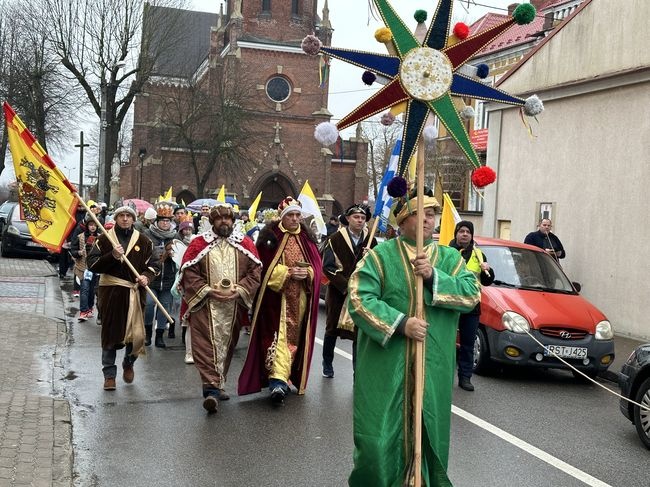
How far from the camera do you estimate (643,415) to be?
7.24 m

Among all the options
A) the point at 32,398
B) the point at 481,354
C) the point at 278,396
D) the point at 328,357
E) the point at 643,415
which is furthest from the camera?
the point at 481,354

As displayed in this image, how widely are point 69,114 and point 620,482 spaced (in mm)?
44575

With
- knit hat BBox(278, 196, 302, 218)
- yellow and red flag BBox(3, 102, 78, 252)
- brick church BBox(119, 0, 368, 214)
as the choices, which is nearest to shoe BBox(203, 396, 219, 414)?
knit hat BBox(278, 196, 302, 218)

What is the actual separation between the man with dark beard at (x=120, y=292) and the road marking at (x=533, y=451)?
3370 mm

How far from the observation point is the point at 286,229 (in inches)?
342

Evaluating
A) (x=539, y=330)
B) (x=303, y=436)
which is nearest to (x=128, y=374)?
(x=303, y=436)

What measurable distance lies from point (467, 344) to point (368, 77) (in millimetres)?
5016

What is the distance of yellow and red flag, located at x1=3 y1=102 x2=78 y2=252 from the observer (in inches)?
326

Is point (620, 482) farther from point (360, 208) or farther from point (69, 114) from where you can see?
point (69, 114)

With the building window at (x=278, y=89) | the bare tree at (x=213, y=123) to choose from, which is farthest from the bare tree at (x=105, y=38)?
the building window at (x=278, y=89)

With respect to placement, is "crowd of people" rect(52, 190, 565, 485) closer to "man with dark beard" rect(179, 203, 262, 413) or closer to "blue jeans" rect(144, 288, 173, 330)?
"man with dark beard" rect(179, 203, 262, 413)

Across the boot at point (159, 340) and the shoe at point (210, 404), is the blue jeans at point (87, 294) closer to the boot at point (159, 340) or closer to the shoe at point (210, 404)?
the boot at point (159, 340)

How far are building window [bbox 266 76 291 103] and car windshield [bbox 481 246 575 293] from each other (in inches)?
1919

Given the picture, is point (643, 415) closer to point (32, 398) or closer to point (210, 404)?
point (210, 404)
